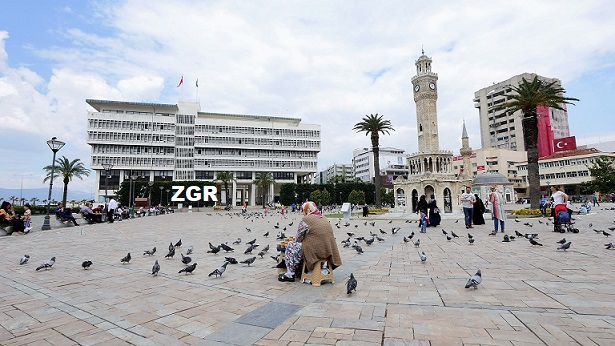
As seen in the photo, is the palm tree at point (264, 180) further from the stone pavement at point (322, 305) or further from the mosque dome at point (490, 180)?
the stone pavement at point (322, 305)

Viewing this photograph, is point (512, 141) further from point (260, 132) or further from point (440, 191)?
point (260, 132)

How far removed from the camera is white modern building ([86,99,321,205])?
227ft

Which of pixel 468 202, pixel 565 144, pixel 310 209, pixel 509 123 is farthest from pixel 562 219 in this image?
pixel 509 123

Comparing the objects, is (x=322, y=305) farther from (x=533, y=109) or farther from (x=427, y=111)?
(x=427, y=111)

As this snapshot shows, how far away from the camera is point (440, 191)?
43.0 meters

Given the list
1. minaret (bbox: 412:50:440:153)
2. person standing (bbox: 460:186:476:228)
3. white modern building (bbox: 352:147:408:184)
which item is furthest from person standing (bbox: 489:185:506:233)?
white modern building (bbox: 352:147:408:184)

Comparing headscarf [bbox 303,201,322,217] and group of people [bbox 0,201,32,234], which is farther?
group of people [bbox 0,201,32,234]

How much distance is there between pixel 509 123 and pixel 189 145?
294 ft

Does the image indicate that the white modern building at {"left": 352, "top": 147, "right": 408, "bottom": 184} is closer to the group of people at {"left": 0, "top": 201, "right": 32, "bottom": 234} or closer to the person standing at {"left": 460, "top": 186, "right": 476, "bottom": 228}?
the person standing at {"left": 460, "top": 186, "right": 476, "bottom": 228}

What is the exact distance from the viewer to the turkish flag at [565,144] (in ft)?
246

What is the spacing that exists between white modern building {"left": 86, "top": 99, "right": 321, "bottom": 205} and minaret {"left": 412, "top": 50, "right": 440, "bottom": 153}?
35.8 metres

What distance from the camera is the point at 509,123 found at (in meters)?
91.6

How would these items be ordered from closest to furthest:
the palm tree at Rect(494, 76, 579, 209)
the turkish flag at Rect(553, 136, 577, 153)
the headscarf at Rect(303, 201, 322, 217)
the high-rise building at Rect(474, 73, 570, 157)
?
the headscarf at Rect(303, 201, 322, 217), the palm tree at Rect(494, 76, 579, 209), the turkish flag at Rect(553, 136, 577, 153), the high-rise building at Rect(474, 73, 570, 157)

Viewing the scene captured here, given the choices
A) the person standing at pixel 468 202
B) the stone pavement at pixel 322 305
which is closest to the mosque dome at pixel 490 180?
the person standing at pixel 468 202
